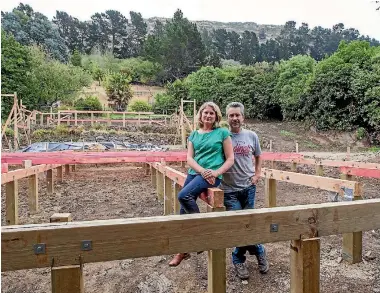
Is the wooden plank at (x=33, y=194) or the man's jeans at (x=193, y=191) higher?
the man's jeans at (x=193, y=191)

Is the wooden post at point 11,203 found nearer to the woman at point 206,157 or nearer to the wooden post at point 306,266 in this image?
the woman at point 206,157

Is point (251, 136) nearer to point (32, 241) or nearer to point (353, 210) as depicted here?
point (353, 210)

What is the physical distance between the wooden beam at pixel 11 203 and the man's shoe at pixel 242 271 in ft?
8.79

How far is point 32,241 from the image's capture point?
1.21m

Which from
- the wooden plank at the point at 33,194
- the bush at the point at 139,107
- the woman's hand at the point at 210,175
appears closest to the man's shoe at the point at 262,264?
the woman's hand at the point at 210,175

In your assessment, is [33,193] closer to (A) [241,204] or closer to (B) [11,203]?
(B) [11,203]

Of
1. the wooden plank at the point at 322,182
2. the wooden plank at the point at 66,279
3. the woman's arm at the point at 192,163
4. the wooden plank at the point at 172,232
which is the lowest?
the wooden plank at the point at 322,182

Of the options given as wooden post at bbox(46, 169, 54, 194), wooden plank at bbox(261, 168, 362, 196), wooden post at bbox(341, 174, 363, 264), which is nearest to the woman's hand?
wooden post at bbox(341, 174, 363, 264)

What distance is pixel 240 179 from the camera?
288cm

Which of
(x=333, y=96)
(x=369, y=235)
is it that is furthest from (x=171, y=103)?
(x=369, y=235)

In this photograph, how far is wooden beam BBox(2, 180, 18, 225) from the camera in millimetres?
4148

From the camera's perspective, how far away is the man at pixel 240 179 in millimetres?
2862

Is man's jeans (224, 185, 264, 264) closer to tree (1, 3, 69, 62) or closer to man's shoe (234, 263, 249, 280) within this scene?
man's shoe (234, 263, 249, 280)

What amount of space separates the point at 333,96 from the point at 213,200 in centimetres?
2218
